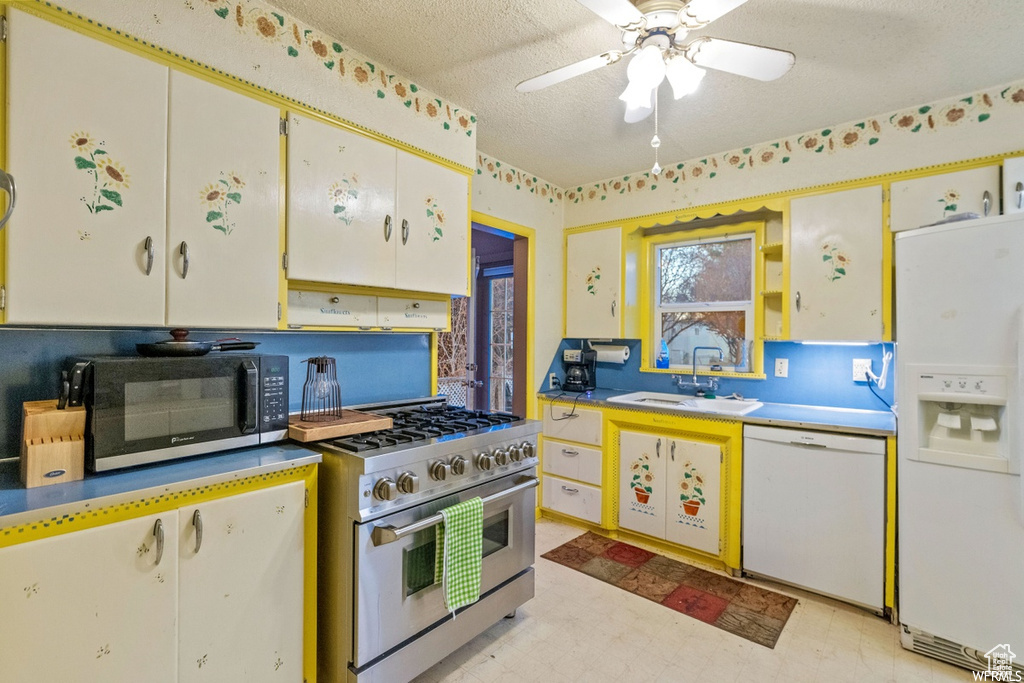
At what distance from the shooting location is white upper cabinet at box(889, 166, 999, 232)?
226 centimetres

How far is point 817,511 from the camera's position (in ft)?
7.86

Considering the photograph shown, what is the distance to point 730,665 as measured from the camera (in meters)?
1.95

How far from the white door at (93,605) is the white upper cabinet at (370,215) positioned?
3.28ft

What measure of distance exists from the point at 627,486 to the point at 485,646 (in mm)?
1381

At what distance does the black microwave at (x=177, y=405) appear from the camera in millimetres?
1378

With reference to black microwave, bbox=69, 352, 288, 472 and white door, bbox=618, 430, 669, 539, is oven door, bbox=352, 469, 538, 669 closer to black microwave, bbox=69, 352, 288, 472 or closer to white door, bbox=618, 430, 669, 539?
black microwave, bbox=69, 352, 288, 472

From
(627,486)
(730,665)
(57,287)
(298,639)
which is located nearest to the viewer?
(57,287)

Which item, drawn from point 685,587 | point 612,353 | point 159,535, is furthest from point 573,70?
point 685,587

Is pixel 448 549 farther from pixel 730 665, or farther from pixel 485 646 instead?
pixel 730 665

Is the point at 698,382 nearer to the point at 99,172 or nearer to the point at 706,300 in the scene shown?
the point at 706,300

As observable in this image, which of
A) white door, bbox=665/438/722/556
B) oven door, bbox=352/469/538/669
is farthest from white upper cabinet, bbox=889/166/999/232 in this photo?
oven door, bbox=352/469/538/669

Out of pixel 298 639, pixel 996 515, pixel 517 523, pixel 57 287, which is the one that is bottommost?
pixel 298 639

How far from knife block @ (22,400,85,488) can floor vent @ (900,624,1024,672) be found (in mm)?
3114

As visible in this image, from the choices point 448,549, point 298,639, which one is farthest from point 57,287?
point 448,549
